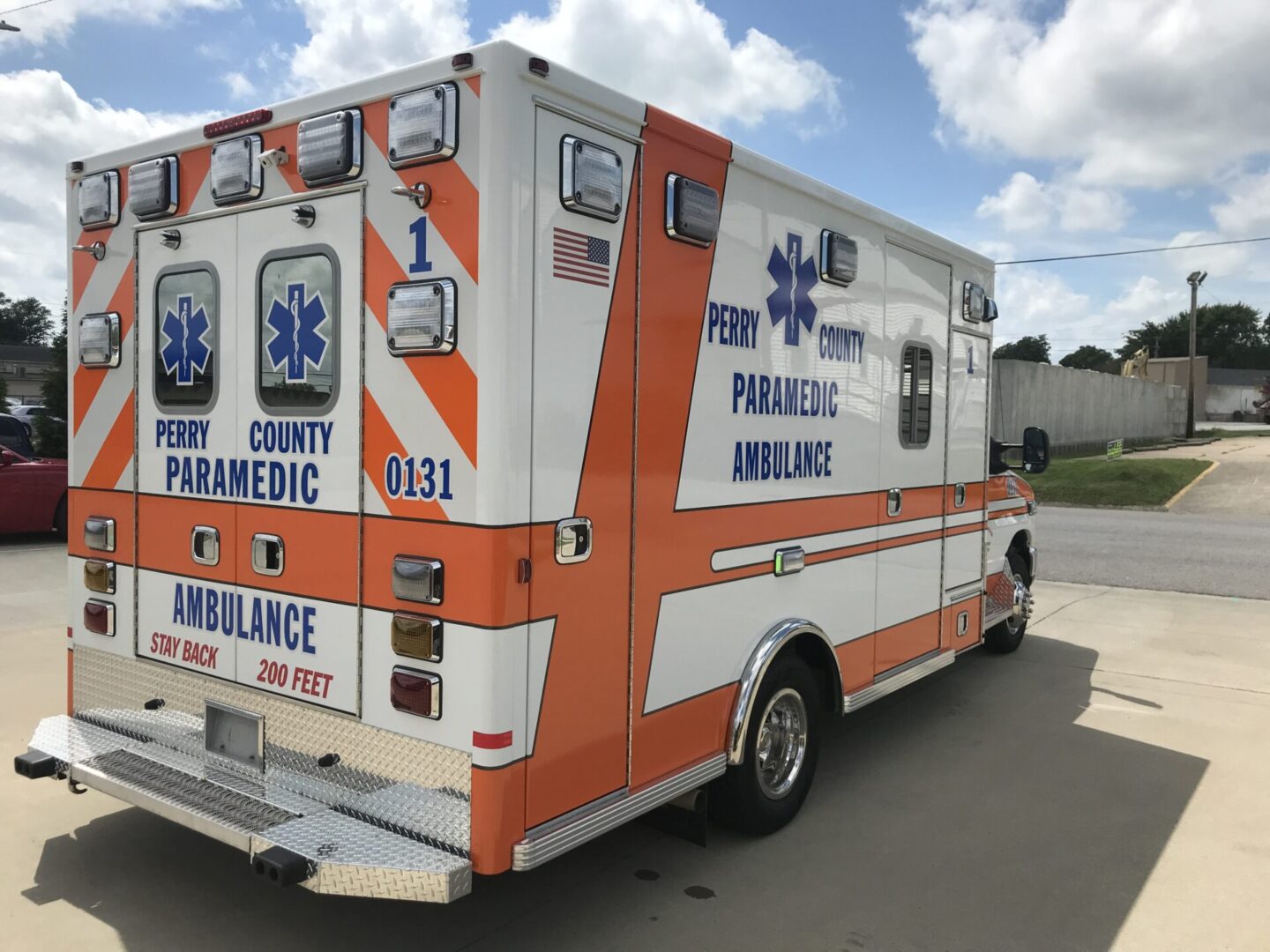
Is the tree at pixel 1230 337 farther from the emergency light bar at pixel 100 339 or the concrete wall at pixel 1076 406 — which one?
the emergency light bar at pixel 100 339

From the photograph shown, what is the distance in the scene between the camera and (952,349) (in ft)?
18.0

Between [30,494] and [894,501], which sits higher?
[894,501]

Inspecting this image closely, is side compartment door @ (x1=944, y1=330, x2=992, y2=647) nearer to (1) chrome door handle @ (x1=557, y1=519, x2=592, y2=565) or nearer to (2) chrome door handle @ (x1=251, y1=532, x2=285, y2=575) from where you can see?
(1) chrome door handle @ (x1=557, y1=519, x2=592, y2=565)

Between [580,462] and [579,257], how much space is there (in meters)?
0.63

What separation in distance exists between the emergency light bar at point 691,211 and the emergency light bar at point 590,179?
0.86 ft

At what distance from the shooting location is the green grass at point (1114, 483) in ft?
66.8

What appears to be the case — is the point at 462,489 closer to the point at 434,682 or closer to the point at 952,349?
the point at 434,682

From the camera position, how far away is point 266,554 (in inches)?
133

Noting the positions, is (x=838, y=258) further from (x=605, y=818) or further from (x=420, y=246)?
(x=605, y=818)

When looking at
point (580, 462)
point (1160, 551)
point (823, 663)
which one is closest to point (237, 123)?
point (580, 462)

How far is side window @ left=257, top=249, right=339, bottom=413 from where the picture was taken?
319cm

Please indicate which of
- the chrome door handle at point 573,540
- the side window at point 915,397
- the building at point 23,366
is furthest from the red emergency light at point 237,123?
the building at point 23,366

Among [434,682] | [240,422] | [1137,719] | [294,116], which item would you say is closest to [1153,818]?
[1137,719]

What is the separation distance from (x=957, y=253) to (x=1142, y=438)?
131 ft
